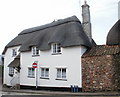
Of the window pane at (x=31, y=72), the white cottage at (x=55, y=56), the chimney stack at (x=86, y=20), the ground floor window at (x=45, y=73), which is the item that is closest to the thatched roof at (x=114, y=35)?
the white cottage at (x=55, y=56)

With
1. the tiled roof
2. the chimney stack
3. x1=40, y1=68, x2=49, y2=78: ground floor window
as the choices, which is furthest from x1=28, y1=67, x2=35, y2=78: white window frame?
the chimney stack

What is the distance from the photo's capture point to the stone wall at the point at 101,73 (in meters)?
13.8

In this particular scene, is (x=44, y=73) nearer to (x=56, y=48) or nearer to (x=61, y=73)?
(x=61, y=73)

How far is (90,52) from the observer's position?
51.2ft

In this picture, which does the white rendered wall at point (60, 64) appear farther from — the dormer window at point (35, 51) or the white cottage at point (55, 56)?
the dormer window at point (35, 51)

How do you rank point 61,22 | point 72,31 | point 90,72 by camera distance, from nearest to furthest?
1. point 90,72
2. point 72,31
3. point 61,22

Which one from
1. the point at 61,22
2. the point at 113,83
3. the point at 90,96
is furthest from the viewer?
the point at 61,22

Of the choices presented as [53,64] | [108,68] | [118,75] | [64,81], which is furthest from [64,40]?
[118,75]

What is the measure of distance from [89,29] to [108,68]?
5.43 meters

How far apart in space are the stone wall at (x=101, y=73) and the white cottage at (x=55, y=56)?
2.35 ft

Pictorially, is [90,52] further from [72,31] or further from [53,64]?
[53,64]

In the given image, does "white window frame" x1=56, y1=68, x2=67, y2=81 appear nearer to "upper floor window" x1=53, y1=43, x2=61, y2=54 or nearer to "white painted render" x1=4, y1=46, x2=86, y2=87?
"white painted render" x1=4, y1=46, x2=86, y2=87

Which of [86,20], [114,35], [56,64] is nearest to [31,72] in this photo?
[56,64]

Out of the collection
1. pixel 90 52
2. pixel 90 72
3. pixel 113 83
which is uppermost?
pixel 90 52
